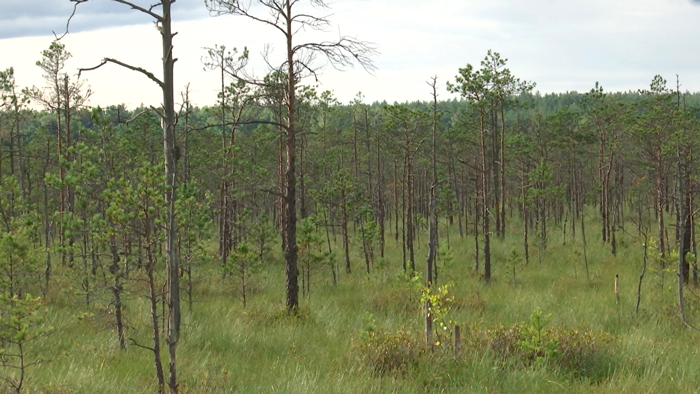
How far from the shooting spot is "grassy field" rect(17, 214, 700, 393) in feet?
22.7

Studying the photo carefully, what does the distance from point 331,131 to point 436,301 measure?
3080 cm

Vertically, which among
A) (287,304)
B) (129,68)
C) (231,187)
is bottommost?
(287,304)

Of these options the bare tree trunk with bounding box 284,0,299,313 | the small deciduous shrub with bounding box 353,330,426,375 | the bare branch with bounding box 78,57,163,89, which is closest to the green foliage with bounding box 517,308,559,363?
the small deciduous shrub with bounding box 353,330,426,375

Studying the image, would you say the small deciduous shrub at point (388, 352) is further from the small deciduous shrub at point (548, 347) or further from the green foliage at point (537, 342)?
the green foliage at point (537, 342)

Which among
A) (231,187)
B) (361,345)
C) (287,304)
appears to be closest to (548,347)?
(361,345)

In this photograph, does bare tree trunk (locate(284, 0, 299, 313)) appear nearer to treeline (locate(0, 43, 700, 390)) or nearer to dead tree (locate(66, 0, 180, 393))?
treeline (locate(0, 43, 700, 390))

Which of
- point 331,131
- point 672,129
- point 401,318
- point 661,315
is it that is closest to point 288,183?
point 401,318

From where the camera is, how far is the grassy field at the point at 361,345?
6.93 metres

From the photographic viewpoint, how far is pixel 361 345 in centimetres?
814

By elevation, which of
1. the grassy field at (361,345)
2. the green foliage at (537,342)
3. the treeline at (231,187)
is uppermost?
Result: the treeline at (231,187)

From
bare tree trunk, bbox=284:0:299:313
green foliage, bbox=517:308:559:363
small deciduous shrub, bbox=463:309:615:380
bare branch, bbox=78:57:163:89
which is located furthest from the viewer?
bare tree trunk, bbox=284:0:299:313

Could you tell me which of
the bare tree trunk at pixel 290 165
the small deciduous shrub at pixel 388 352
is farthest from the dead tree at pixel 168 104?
the bare tree trunk at pixel 290 165

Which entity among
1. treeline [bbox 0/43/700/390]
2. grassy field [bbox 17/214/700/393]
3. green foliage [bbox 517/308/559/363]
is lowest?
grassy field [bbox 17/214/700/393]

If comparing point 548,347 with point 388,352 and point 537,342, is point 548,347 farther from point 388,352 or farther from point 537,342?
point 388,352
